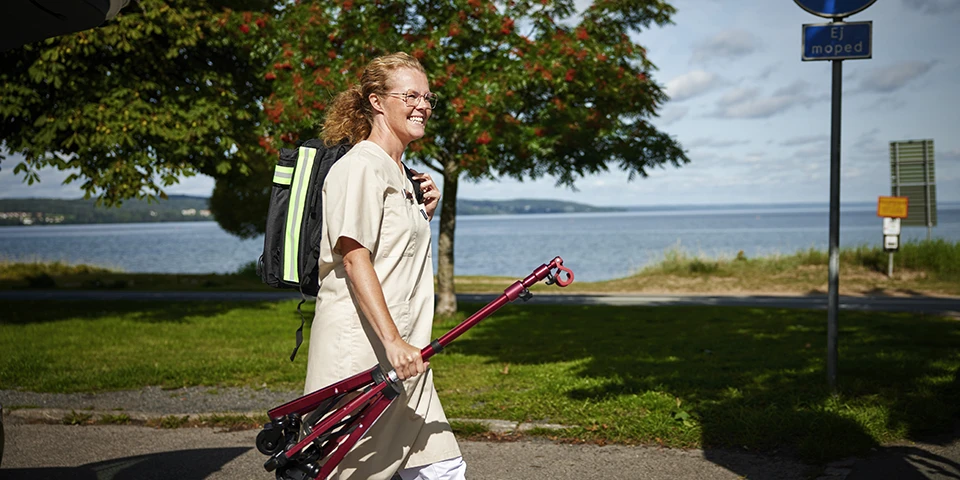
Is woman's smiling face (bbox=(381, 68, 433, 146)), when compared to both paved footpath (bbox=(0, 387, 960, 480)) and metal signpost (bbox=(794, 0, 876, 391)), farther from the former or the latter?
metal signpost (bbox=(794, 0, 876, 391))

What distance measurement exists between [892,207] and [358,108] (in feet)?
64.3

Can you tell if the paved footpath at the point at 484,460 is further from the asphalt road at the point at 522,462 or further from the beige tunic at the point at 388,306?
the beige tunic at the point at 388,306

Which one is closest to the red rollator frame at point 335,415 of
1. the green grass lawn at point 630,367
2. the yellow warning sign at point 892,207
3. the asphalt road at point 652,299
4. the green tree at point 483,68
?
the green grass lawn at point 630,367

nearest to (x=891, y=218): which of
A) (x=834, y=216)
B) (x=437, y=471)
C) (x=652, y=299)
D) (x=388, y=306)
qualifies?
(x=652, y=299)

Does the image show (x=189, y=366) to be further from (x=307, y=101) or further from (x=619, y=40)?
(x=619, y=40)

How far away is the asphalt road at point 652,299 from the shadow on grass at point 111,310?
1364 mm

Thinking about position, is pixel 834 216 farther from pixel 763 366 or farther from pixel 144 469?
pixel 144 469

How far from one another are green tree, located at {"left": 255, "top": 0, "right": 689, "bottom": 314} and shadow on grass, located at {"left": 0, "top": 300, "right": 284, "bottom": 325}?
15.0 feet

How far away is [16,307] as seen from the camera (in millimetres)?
16344

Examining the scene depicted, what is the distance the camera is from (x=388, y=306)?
293cm

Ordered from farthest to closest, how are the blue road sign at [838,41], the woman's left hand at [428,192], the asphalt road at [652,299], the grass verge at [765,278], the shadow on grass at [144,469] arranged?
the grass verge at [765,278] → the asphalt road at [652,299] → the blue road sign at [838,41] → the shadow on grass at [144,469] → the woman's left hand at [428,192]

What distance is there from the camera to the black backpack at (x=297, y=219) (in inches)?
118

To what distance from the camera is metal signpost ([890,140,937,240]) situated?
21797 mm

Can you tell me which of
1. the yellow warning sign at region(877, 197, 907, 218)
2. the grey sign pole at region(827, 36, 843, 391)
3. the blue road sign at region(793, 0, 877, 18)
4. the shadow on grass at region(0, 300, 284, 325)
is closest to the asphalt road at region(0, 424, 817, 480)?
the grey sign pole at region(827, 36, 843, 391)
